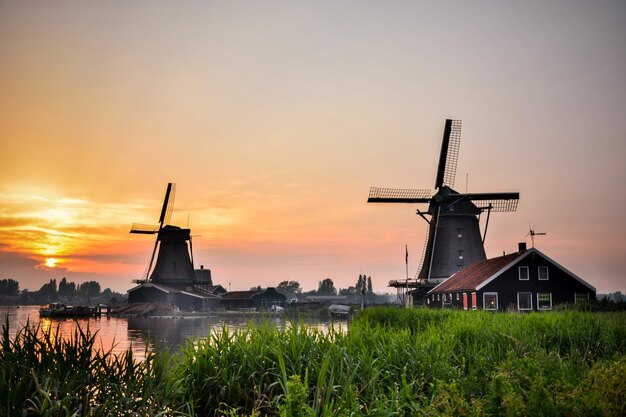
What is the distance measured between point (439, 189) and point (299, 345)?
4544cm

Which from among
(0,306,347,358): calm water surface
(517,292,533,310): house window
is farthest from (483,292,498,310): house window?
(0,306,347,358): calm water surface

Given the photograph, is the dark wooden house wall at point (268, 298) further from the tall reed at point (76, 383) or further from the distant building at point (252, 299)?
the tall reed at point (76, 383)

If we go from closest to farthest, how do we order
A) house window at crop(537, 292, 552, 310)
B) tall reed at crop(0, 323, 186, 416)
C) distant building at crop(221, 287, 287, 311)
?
tall reed at crop(0, 323, 186, 416), house window at crop(537, 292, 552, 310), distant building at crop(221, 287, 287, 311)

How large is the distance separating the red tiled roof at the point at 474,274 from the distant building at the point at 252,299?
5978 cm

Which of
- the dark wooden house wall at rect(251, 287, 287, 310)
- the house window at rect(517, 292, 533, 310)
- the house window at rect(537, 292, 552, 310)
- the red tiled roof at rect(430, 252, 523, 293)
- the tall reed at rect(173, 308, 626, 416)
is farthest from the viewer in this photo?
the dark wooden house wall at rect(251, 287, 287, 310)

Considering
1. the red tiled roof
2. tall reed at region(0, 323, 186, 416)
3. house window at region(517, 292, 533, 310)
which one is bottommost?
house window at region(517, 292, 533, 310)

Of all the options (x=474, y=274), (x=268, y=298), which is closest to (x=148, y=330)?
(x=474, y=274)

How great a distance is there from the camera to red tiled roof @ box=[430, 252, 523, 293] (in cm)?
4331

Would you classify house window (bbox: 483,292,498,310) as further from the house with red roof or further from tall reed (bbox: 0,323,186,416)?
tall reed (bbox: 0,323,186,416)

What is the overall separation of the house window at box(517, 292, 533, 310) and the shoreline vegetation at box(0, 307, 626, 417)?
3114 cm

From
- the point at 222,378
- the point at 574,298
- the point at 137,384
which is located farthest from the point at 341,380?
the point at 574,298

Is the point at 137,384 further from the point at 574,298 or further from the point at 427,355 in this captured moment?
the point at 574,298

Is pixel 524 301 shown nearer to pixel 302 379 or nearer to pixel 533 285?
pixel 533 285

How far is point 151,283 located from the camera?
8356 centimetres
